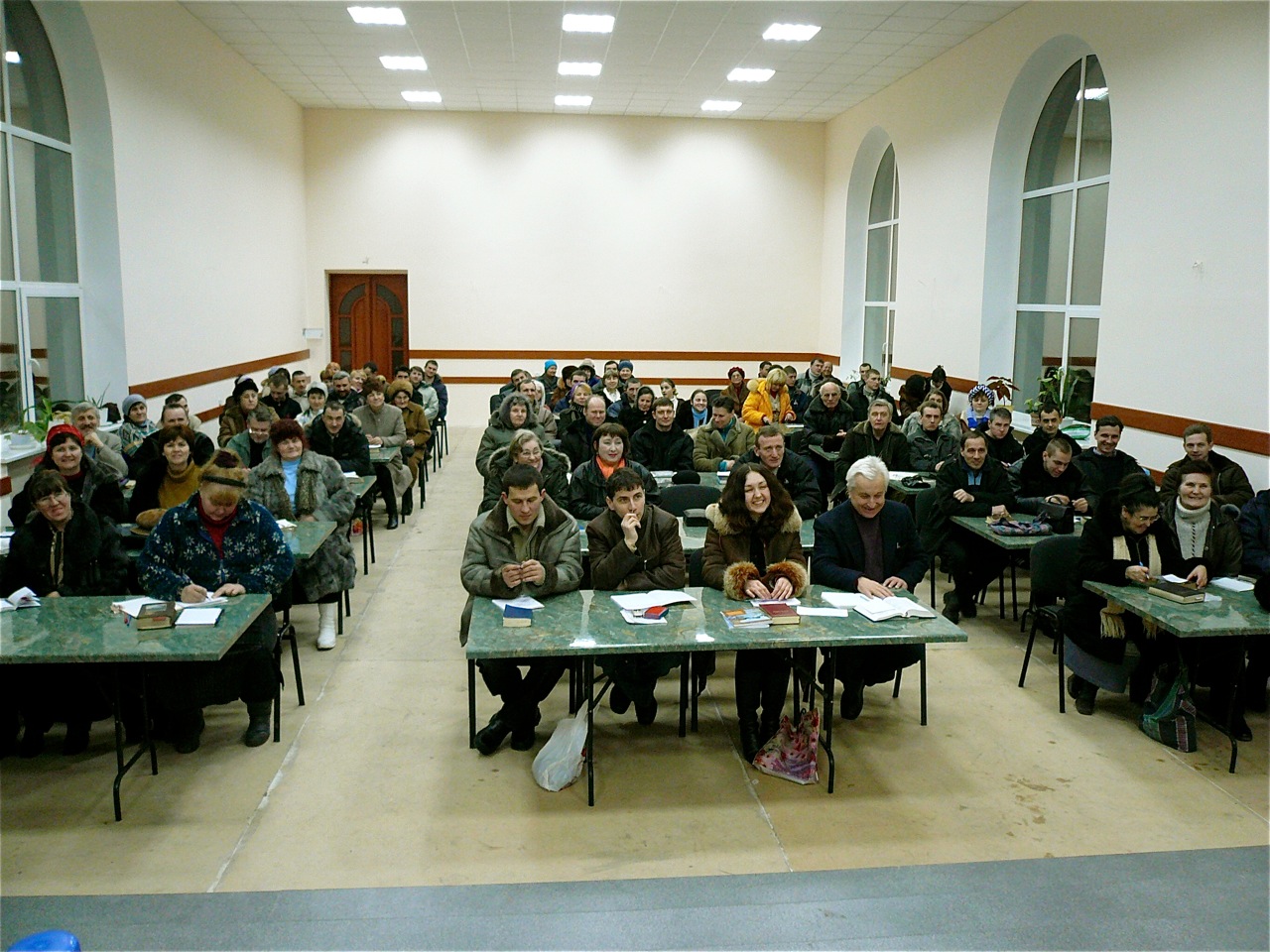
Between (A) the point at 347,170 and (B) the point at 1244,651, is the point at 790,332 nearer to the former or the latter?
(A) the point at 347,170

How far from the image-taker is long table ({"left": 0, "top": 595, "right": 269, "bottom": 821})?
3.56 metres

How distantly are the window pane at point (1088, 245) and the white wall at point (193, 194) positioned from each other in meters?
8.66

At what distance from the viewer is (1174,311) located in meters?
7.24

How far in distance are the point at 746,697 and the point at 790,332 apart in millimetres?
12308

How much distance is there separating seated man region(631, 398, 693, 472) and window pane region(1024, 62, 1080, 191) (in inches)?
197

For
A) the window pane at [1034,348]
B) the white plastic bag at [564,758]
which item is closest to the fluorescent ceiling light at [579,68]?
→ the window pane at [1034,348]

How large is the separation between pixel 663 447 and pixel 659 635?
152 inches

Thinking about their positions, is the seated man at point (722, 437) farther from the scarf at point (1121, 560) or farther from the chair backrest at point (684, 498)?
the scarf at point (1121, 560)

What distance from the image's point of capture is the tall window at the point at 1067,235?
908cm

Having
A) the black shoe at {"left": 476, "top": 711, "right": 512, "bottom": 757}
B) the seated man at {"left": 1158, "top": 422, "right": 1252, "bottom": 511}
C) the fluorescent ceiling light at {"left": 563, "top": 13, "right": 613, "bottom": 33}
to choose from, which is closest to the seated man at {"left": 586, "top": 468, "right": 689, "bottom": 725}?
the black shoe at {"left": 476, "top": 711, "right": 512, "bottom": 757}

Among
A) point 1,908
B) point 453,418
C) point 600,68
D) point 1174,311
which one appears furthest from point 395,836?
point 453,418

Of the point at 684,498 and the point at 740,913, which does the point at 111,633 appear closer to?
the point at 740,913

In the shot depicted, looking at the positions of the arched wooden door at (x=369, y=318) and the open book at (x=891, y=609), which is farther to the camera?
the arched wooden door at (x=369, y=318)

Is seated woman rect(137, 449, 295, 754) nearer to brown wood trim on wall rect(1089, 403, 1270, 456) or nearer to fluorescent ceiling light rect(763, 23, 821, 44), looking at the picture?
brown wood trim on wall rect(1089, 403, 1270, 456)
